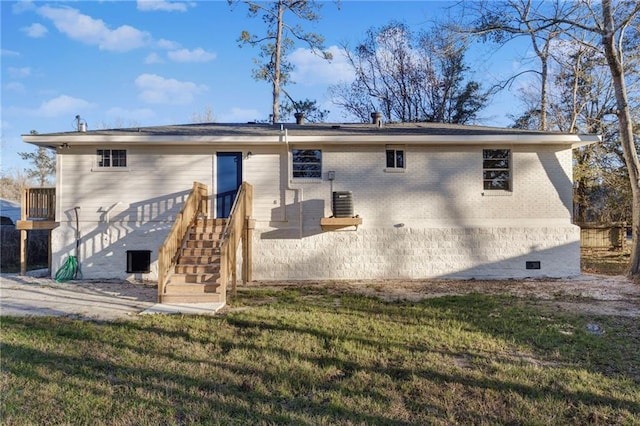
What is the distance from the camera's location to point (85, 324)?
5.33 meters

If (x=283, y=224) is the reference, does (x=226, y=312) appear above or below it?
below

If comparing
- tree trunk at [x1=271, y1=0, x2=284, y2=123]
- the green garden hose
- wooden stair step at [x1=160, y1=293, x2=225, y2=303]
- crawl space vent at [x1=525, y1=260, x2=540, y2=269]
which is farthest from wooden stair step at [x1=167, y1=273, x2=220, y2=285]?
tree trunk at [x1=271, y1=0, x2=284, y2=123]

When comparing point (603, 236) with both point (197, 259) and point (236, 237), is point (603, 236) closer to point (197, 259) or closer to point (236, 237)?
point (236, 237)

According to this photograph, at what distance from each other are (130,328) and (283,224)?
514 centimetres

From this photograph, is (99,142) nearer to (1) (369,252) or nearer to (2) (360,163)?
(2) (360,163)

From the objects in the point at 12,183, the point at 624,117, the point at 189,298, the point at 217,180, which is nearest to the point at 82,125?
the point at 217,180

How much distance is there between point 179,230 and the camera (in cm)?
788

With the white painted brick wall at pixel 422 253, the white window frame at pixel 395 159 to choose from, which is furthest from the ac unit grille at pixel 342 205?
the white window frame at pixel 395 159

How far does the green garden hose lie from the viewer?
30.8 ft

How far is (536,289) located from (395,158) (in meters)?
4.47

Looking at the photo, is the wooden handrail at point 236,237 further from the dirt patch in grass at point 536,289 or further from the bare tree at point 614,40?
the bare tree at point 614,40

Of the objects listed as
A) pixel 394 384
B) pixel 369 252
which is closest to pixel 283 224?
pixel 369 252

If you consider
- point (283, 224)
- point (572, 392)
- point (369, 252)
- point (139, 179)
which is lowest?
point (572, 392)

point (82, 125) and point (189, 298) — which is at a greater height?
point (82, 125)
